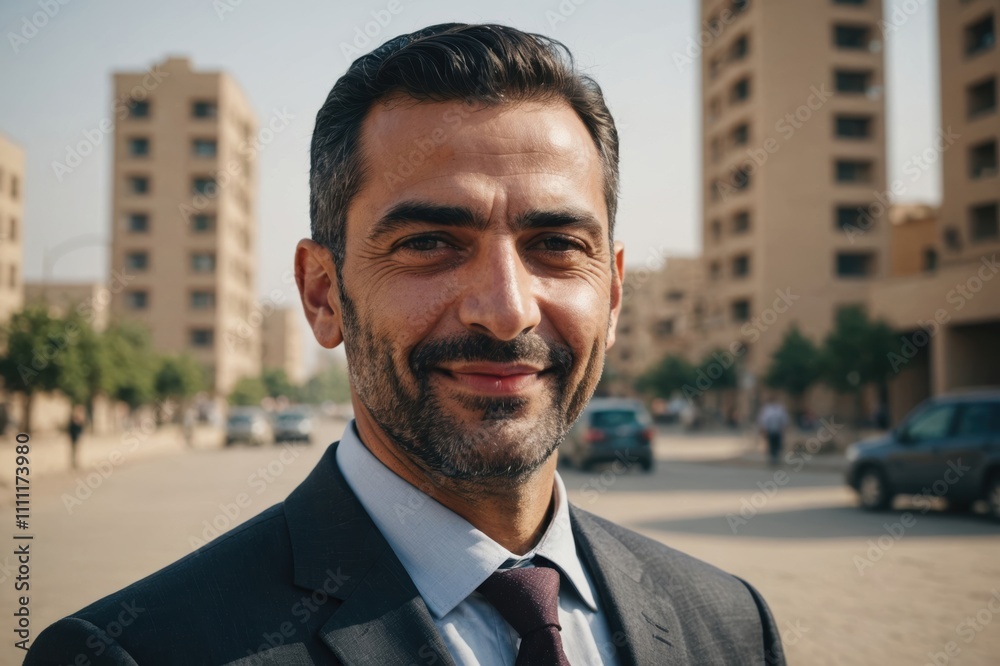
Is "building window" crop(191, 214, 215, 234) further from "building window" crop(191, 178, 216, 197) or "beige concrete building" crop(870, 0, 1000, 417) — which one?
"beige concrete building" crop(870, 0, 1000, 417)

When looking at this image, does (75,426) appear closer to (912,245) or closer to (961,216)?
(961,216)

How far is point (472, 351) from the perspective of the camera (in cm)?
164

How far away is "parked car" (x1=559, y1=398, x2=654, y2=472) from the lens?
67.2ft

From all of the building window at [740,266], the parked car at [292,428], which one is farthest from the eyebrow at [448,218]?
the building window at [740,266]

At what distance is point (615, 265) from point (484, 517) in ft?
2.49

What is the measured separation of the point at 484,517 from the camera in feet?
5.89

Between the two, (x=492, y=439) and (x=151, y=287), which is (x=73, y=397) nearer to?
(x=492, y=439)

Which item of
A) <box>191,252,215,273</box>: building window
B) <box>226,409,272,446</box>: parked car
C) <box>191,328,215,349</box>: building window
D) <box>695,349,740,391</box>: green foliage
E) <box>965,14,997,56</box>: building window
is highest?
<box>965,14,997,56</box>: building window

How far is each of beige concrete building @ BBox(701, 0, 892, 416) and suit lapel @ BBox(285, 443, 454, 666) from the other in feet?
172

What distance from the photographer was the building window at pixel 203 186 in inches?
2677

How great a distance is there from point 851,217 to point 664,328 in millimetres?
33841

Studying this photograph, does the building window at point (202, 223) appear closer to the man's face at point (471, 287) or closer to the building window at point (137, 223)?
the building window at point (137, 223)

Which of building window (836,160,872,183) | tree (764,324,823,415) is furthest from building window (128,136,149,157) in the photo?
building window (836,160,872,183)

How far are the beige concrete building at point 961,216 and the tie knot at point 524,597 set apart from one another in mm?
32851
